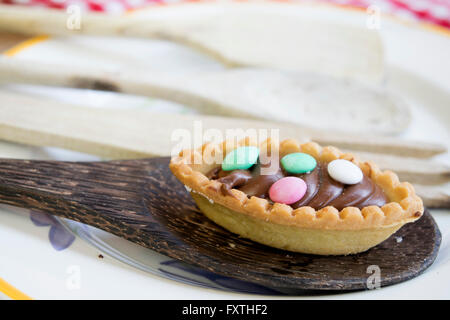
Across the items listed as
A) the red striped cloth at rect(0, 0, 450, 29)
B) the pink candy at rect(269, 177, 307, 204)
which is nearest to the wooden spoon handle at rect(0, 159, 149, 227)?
the pink candy at rect(269, 177, 307, 204)

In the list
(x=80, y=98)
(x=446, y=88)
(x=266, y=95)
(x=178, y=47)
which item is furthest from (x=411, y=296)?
(x=178, y=47)

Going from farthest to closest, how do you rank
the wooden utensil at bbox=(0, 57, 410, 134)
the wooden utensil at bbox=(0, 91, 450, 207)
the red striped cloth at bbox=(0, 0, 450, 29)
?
1. the red striped cloth at bbox=(0, 0, 450, 29)
2. the wooden utensil at bbox=(0, 57, 410, 134)
3. the wooden utensil at bbox=(0, 91, 450, 207)

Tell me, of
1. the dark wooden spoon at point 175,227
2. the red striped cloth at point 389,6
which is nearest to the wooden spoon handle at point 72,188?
the dark wooden spoon at point 175,227

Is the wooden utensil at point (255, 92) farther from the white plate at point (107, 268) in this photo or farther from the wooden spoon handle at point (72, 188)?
the wooden spoon handle at point (72, 188)

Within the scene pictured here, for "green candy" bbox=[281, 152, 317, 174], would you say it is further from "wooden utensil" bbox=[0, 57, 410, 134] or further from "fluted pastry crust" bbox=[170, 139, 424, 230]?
"wooden utensil" bbox=[0, 57, 410, 134]

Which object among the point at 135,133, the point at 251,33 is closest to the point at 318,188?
the point at 135,133

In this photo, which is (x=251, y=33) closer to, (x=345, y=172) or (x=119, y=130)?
(x=119, y=130)
